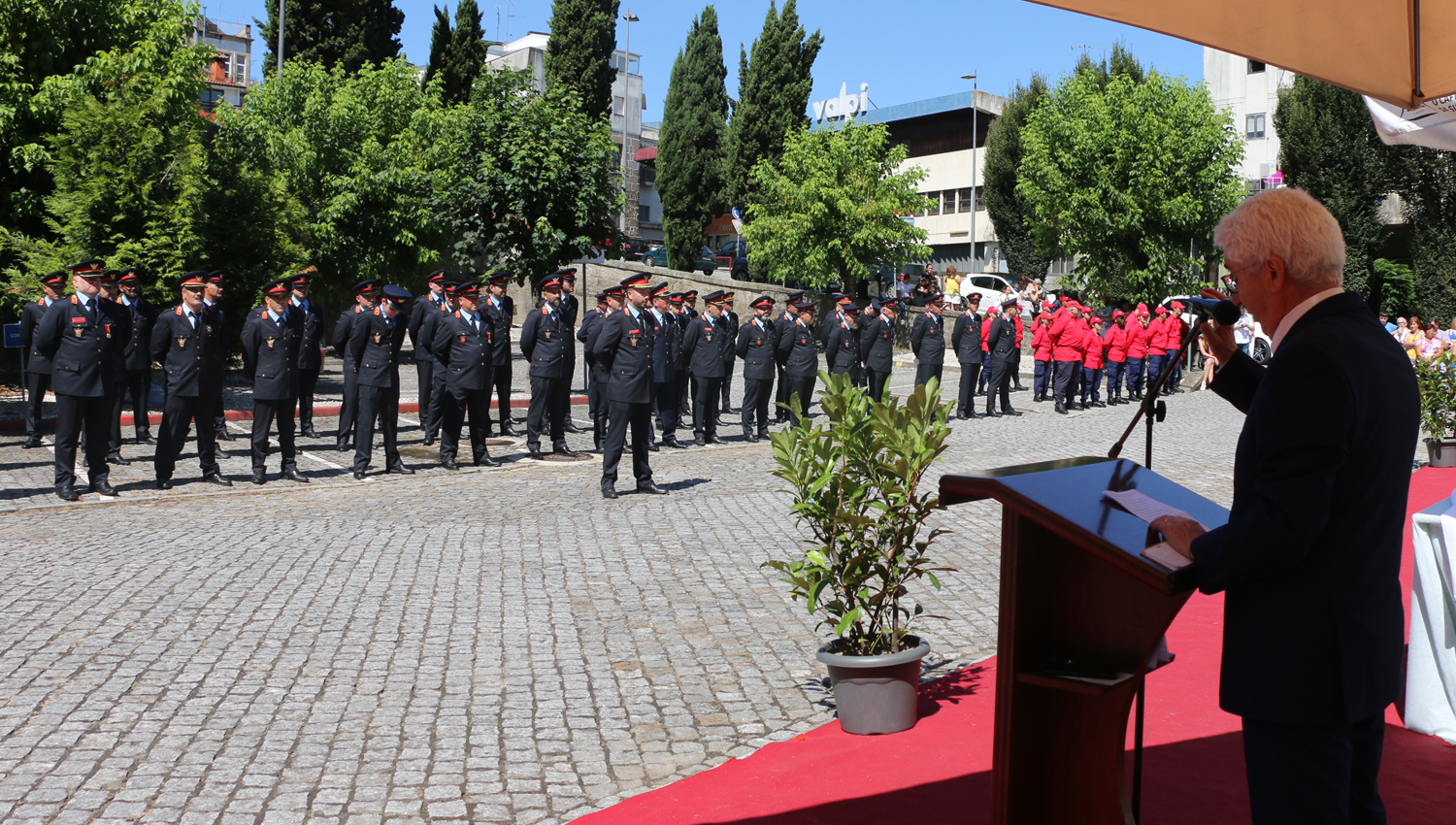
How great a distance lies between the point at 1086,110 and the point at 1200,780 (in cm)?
3380

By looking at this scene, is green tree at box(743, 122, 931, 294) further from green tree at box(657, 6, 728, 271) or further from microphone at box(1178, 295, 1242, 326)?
microphone at box(1178, 295, 1242, 326)

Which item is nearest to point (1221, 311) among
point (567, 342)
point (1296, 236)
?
point (1296, 236)

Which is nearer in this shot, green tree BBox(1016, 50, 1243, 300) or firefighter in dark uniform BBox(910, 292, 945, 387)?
firefighter in dark uniform BBox(910, 292, 945, 387)

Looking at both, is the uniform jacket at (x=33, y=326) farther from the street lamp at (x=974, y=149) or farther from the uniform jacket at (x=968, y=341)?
the street lamp at (x=974, y=149)

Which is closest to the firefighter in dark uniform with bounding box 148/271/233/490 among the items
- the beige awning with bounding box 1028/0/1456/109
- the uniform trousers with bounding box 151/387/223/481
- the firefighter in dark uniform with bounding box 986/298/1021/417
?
the uniform trousers with bounding box 151/387/223/481

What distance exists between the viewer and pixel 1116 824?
293 centimetres

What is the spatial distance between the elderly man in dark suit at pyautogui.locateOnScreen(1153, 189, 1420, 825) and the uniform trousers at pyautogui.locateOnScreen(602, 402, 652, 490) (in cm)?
860

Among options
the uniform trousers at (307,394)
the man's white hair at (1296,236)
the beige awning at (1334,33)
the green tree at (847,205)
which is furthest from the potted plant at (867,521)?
the green tree at (847,205)

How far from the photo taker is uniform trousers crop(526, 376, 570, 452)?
13922mm

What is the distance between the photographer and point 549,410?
45.9 feet

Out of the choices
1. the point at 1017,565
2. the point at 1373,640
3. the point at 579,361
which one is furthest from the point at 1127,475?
the point at 579,361

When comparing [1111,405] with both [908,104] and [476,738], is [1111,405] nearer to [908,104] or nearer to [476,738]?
[476,738]

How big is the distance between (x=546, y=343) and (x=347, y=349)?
2333 mm

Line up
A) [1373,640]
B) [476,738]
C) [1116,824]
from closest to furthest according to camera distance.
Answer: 1. [1373,640]
2. [1116,824]
3. [476,738]
